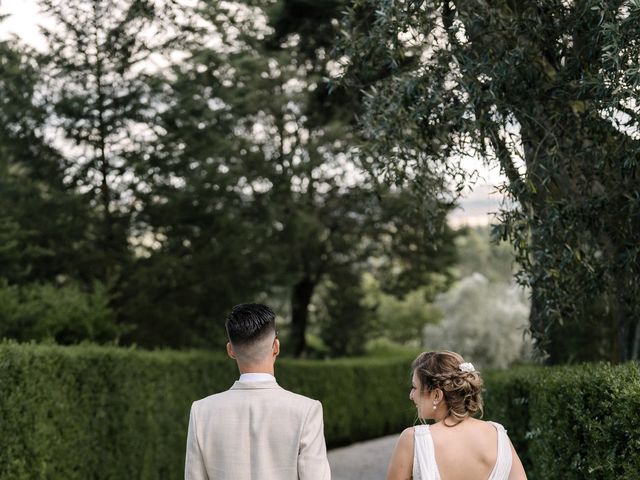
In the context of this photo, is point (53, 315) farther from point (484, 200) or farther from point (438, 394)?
point (438, 394)

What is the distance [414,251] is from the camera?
92.9 ft

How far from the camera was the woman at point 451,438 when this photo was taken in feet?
14.5

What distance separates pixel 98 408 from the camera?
1120 centimetres

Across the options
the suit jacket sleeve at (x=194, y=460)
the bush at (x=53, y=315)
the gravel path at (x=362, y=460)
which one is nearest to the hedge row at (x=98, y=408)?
the bush at (x=53, y=315)

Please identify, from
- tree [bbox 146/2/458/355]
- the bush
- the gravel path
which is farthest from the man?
the gravel path

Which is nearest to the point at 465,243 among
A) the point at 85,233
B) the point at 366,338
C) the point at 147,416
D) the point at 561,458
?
the point at 366,338

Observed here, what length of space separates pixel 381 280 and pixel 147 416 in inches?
703

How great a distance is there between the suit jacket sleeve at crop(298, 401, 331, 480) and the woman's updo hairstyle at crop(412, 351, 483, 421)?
726mm

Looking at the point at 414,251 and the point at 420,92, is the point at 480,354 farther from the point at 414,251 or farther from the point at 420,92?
the point at 420,92

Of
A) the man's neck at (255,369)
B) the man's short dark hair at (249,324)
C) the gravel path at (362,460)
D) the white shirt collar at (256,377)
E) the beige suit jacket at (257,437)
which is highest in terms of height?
the man's short dark hair at (249,324)

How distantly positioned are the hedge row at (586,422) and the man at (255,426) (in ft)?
9.38

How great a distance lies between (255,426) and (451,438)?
1.00m

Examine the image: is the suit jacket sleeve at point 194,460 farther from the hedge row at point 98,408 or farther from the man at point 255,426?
the hedge row at point 98,408

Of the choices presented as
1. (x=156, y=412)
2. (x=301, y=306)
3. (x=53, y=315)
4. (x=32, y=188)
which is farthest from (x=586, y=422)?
(x=301, y=306)
